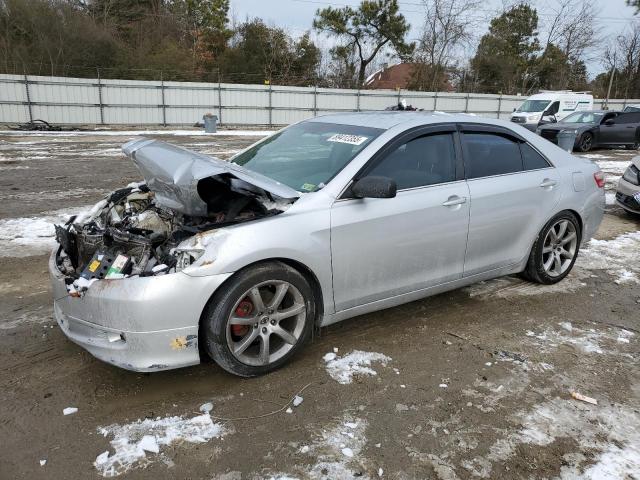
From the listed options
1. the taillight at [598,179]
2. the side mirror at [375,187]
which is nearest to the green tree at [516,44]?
the taillight at [598,179]

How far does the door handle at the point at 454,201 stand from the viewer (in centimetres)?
374

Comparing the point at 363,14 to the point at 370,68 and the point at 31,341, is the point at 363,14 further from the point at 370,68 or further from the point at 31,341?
the point at 31,341

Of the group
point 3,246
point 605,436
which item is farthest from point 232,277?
point 3,246

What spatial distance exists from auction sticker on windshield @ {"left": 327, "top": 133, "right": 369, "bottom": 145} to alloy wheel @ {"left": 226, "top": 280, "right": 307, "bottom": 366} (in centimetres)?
120

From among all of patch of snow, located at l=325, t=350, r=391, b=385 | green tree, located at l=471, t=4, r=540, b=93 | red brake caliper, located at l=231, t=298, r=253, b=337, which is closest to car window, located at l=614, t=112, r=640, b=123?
patch of snow, located at l=325, t=350, r=391, b=385

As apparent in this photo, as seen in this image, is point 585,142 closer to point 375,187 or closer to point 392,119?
point 392,119

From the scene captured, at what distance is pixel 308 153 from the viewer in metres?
3.87

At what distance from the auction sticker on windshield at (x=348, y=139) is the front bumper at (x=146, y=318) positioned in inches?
56.8

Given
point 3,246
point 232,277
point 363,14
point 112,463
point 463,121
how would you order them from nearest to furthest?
point 112,463 < point 232,277 < point 463,121 < point 3,246 < point 363,14

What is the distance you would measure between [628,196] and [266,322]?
679cm

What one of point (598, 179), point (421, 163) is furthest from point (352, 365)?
point (598, 179)

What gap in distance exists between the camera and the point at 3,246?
5.72 meters

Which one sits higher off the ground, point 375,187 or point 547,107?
point 547,107

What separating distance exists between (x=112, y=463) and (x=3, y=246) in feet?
14.0
